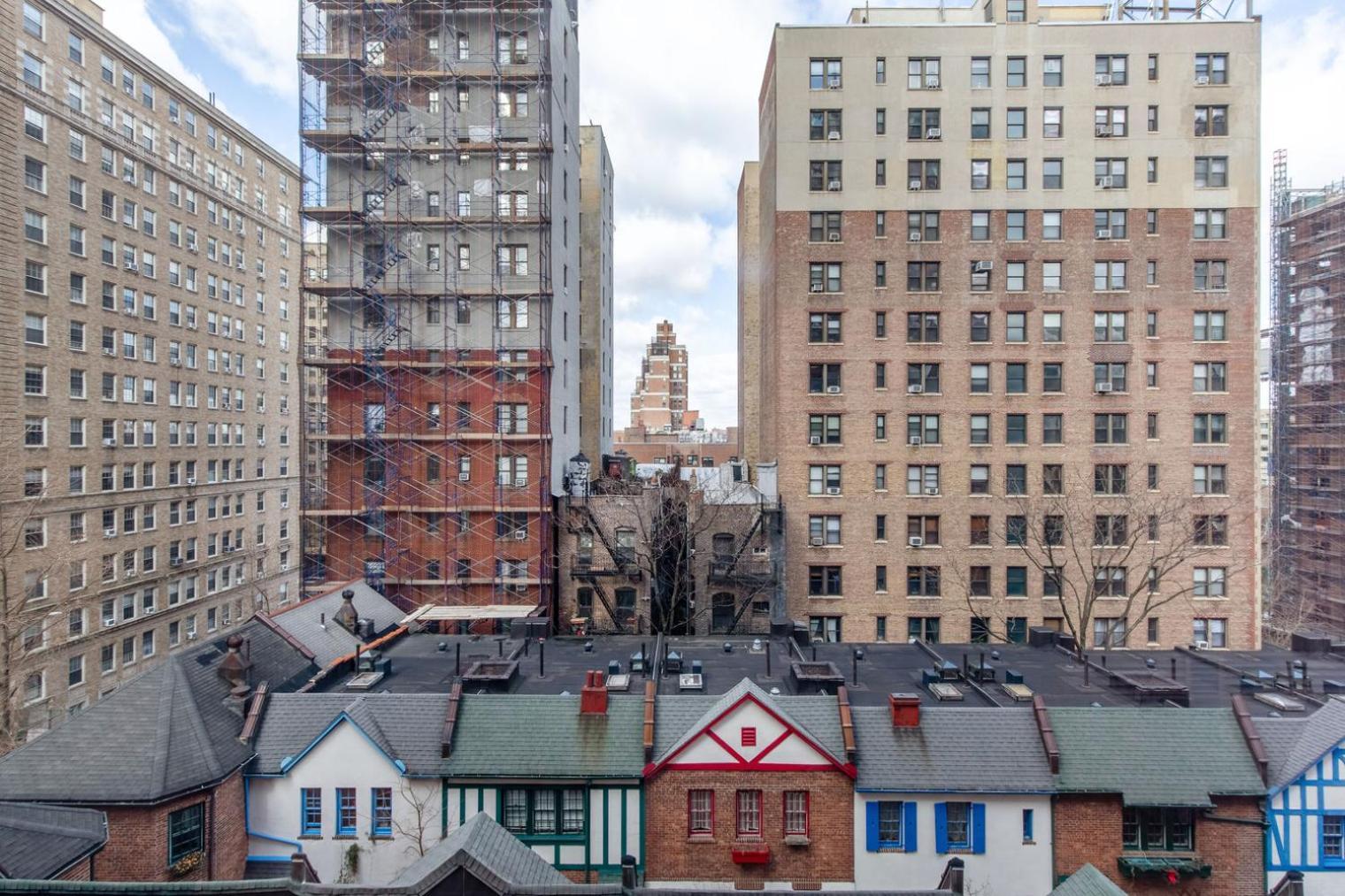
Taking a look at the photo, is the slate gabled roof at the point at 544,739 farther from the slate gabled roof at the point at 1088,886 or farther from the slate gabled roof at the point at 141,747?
the slate gabled roof at the point at 1088,886

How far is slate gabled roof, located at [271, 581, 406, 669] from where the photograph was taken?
944 inches

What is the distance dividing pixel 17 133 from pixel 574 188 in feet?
98.4

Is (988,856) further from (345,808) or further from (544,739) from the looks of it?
(345,808)

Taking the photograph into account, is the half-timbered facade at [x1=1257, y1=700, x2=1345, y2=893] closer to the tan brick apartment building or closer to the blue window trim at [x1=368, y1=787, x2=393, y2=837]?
the tan brick apartment building

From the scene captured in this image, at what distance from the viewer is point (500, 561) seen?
3675cm

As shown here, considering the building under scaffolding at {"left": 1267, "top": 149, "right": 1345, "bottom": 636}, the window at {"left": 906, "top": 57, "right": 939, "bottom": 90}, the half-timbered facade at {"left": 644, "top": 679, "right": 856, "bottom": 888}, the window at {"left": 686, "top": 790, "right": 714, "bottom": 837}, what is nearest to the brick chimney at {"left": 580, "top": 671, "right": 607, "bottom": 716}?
the half-timbered facade at {"left": 644, "top": 679, "right": 856, "bottom": 888}

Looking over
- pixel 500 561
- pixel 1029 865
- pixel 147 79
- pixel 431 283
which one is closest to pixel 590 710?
pixel 1029 865

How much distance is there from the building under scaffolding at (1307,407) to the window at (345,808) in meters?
57.6

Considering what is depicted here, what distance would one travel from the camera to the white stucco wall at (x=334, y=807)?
17250 millimetres

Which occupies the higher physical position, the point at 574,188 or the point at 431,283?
the point at 574,188

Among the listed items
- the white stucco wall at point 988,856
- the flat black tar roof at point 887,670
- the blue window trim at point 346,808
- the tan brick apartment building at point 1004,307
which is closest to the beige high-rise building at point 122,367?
the blue window trim at point 346,808

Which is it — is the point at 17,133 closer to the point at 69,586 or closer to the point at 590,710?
the point at 69,586

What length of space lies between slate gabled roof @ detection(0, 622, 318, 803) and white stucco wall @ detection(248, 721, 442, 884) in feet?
5.01

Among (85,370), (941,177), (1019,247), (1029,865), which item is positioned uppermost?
(941,177)
